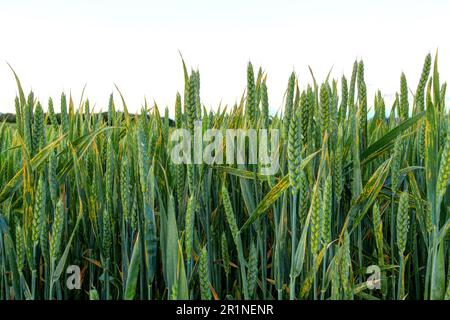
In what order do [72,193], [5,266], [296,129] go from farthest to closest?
1. [72,193]
2. [5,266]
3. [296,129]

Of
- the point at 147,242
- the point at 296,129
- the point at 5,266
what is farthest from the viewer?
the point at 5,266

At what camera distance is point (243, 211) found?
1033 millimetres

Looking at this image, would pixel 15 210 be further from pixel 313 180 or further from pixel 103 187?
pixel 313 180

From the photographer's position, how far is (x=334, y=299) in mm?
744

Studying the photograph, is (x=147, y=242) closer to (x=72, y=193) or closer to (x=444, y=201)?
(x=72, y=193)

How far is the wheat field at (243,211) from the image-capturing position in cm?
78

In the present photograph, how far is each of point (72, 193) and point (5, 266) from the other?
21 centimetres

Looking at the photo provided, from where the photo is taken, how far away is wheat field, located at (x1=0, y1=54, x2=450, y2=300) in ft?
2.55

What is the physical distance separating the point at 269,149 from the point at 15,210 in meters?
0.55

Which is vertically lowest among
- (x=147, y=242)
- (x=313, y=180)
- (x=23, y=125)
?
(x=147, y=242)

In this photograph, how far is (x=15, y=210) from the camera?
3.26 feet
